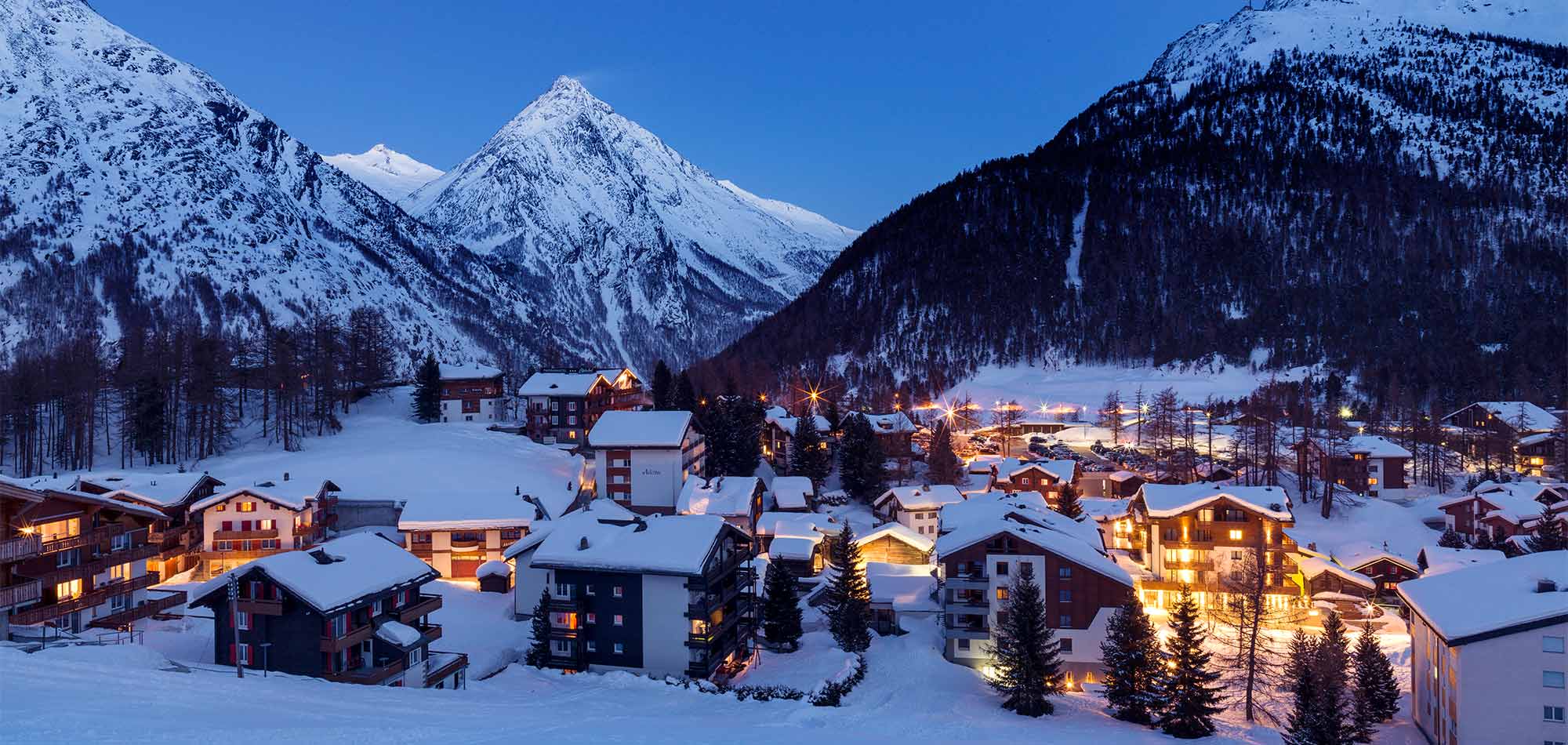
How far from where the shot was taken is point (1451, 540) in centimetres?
6009

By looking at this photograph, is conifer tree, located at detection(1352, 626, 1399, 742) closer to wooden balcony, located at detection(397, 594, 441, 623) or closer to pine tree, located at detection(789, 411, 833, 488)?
wooden balcony, located at detection(397, 594, 441, 623)

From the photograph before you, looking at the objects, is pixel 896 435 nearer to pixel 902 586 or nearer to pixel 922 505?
pixel 922 505

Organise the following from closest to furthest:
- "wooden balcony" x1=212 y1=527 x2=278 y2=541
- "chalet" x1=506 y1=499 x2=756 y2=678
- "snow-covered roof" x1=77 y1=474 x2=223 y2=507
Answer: "chalet" x1=506 y1=499 x2=756 y2=678 → "snow-covered roof" x1=77 y1=474 x2=223 y2=507 → "wooden balcony" x1=212 y1=527 x2=278 y2=541

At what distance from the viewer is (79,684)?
21.2m

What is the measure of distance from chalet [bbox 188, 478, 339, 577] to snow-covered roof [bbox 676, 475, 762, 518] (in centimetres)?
2404

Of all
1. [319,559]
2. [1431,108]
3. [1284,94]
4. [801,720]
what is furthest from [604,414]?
[1431,108]

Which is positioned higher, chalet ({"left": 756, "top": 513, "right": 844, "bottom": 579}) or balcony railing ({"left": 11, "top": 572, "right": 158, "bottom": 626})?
balcony railing ({"left": 11, "top": 572, "right": 158, "bottom": 626})

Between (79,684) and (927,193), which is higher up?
(927,193)

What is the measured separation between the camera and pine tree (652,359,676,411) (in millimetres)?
84062

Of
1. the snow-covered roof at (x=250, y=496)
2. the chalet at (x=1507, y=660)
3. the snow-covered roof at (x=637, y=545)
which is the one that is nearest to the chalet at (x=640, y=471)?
the snow-covered roof at (x=250, y=496)

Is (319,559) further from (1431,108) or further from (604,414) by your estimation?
(1431,108)

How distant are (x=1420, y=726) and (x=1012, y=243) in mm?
144019

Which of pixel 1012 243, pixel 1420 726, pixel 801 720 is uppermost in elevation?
pixel 1012 243

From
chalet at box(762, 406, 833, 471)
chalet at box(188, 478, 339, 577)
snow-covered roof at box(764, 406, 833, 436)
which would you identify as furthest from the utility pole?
snow-covered roof at box(764, 406, 833, 436)
